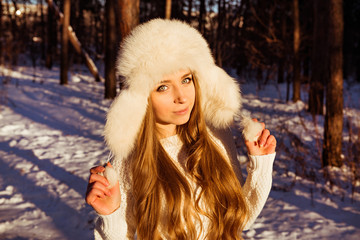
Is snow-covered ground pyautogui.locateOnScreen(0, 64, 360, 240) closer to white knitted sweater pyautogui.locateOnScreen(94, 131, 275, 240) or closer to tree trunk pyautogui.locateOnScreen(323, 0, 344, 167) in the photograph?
tree trunk pyautogui.locateOnScreen(323, 0, 344, 167)

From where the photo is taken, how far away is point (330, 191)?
13.6 ft

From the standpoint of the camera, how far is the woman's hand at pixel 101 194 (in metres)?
1.33

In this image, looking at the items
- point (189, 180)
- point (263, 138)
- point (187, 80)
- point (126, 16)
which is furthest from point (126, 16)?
point (263, 138)

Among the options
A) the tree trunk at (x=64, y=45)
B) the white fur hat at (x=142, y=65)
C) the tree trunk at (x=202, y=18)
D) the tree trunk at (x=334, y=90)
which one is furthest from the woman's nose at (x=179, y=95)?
the tree trunk at (x=64, y=45)

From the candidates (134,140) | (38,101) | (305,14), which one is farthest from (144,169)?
(305,14)

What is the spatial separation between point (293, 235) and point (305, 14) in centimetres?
1375

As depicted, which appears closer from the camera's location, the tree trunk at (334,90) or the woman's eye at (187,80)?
the woman's eye at (187,80)

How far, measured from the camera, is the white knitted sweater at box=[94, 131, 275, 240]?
1.49 meters

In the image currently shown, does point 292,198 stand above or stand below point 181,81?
below

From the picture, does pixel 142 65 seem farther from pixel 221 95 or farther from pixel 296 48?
pixel 296 48

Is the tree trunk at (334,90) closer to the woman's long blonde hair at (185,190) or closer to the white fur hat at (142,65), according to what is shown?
the woman's long blonde hair at (185,190)

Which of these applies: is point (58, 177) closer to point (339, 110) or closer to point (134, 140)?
point (134, 140)

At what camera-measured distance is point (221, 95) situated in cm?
180

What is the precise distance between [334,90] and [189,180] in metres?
3.84
